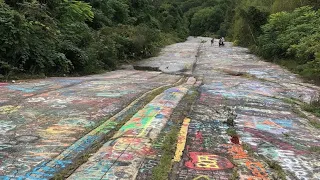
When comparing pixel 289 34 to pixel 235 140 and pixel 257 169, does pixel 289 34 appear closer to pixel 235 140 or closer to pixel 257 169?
pixel 235 140

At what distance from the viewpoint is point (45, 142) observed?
13.7 ft

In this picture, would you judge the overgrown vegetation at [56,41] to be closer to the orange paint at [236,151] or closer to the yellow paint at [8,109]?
the yellow paint at [8,109]

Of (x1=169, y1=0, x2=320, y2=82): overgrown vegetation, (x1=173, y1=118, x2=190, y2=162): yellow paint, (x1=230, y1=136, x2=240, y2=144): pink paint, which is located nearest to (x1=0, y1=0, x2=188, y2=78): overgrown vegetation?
(x1=173, y1=118, x2=190, y2=162): yellow paint

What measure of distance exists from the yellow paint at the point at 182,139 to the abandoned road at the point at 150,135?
0.04 feet

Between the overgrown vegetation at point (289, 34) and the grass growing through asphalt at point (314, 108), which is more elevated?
the overgrown vegetation at point (289, 34)

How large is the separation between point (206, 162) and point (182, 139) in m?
0.77

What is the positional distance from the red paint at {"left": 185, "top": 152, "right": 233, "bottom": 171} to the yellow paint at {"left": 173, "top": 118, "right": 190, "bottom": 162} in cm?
13

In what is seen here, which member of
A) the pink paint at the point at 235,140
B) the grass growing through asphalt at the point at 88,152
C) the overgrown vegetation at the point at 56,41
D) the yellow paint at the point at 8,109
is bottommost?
the pink paint at the point at 235,140

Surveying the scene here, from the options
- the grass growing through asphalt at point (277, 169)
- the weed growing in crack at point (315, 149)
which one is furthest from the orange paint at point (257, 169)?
the weed growing in crack at point (315, 149)

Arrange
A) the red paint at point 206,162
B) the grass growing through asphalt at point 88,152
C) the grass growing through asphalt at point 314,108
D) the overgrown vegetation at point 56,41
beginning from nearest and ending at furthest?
the grass growing through asphalt at point 88,152, the red paint at point 206,162, the grass growing through asphalt at point 314,108, the overgrown vegetation at point 56,41

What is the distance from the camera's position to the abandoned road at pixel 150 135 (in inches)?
135

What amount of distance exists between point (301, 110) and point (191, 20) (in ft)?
289

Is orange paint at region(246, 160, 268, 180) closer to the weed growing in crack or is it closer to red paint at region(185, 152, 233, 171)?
red paint at region(185, 152, 233, 171)

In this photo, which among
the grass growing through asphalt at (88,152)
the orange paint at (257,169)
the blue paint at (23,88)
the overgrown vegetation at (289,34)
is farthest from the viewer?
the overgrown vegetation at (289,34)
